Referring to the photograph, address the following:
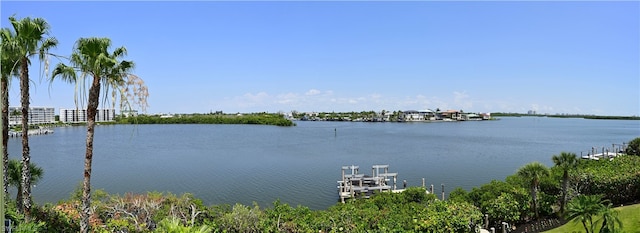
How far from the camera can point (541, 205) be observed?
18.8 meters

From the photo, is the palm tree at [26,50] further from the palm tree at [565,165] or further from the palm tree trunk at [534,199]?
the palm tree at [565,165]

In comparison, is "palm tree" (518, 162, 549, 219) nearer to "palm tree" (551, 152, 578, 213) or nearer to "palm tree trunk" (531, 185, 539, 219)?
"palm tree trunk" (531, 185, 539, 219)

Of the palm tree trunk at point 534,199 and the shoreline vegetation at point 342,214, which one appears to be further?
the palm tree trunk at point 534,199

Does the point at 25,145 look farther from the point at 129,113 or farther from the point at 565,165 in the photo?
the point at 565,165

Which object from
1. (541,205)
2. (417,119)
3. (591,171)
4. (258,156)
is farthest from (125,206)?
(417,119)

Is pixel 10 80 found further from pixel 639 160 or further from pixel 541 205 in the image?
pixel 639 160

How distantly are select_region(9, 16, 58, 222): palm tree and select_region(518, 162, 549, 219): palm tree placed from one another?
1988 centimetres

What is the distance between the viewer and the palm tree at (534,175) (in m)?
17.9

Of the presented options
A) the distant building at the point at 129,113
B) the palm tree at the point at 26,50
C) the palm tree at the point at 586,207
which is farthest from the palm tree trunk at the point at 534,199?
the palm tree at the point at 26,50

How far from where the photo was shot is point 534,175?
17.9 m

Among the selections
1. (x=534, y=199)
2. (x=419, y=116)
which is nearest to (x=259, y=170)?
(x=534, y=199)

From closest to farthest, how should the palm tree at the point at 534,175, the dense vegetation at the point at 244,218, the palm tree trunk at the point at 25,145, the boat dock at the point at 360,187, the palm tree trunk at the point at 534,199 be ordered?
1. the palm tree trunk at the point at 25,145
2. the dense vegetation at the point at 244,218
3. the palm tree at the point at 534,175
4. the palm tree trunk at the point at 534,199
5. the boat dock at the point at 360,187

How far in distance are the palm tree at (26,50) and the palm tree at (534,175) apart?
19.9 metres

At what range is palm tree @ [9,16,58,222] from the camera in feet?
36.3
